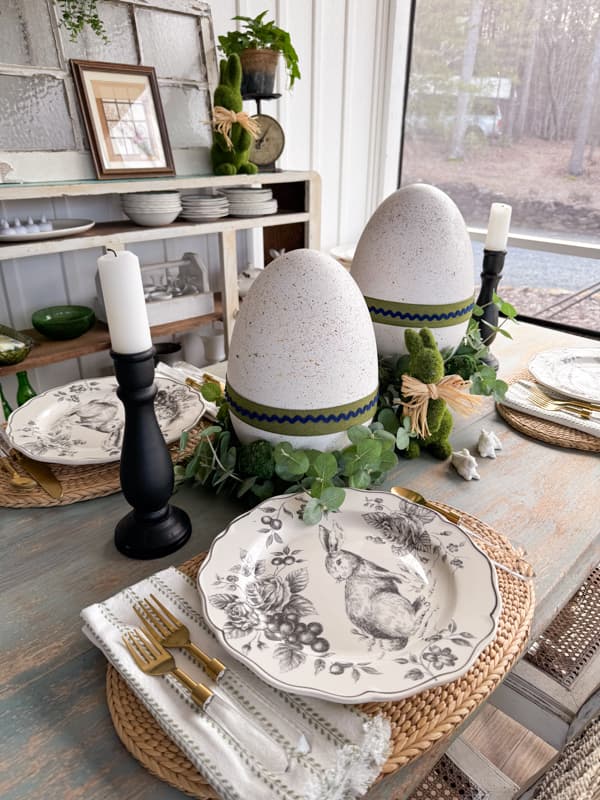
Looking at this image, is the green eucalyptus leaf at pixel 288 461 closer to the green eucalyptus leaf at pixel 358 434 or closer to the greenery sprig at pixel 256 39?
the green eucalyptus leaf at pixel 358 434

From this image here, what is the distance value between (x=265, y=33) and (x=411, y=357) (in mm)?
1285

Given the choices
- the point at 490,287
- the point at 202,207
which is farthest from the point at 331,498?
the point at 202,207

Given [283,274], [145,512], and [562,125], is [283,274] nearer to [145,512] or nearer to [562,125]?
[145,512]

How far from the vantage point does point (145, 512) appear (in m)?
0.61

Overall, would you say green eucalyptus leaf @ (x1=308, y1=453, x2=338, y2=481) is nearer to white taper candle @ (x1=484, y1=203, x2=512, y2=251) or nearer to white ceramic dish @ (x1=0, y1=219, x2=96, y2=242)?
white taper candle @ (x1=484, y1=203, x2=512, y2=251)

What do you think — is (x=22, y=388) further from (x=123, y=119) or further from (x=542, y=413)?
(x=542, y=413)

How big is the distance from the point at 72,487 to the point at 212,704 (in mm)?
385

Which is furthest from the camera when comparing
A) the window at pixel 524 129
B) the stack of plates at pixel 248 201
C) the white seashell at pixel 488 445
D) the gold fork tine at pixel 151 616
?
the window at pixel 524 129

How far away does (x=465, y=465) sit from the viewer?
77cm

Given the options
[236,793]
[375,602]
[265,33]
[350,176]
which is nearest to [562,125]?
[350,176]

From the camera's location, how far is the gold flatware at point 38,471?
0.71 meters

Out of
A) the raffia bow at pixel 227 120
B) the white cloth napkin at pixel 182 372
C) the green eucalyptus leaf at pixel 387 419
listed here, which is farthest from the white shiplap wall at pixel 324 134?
the green eucalyptus leaf at pixel 387 419

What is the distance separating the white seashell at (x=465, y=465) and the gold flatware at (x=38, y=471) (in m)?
0.52

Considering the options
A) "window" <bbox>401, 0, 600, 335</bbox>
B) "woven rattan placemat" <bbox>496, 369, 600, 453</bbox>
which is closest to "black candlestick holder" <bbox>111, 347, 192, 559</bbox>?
"woven rattan placemat" <bbox>496, 369, 600, 453</bbox>
